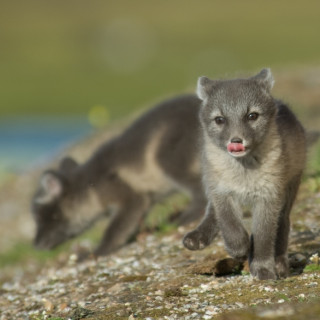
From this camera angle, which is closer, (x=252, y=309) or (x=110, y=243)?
(x=252, y=309)

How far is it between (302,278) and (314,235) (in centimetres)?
113

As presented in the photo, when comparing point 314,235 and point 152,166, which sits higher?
point 152,166

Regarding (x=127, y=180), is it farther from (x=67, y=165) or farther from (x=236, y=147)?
(x=236, y=147)

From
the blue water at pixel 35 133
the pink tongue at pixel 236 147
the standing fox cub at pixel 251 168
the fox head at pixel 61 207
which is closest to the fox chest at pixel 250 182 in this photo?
the standing fox cub at pixel 251 168

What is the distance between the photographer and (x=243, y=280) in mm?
5703

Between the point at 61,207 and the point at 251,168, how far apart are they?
4.78 m

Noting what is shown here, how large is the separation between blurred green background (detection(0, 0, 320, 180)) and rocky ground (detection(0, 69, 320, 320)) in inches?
702

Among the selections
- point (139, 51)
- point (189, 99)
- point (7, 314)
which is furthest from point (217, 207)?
point (139, 51)

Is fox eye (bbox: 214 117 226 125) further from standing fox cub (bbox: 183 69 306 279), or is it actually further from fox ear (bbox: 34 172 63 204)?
fox ear (bbox: 34 172 63 204)

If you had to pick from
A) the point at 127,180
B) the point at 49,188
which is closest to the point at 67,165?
the point at 49,188

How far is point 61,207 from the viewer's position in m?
9.99

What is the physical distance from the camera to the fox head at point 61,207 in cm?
987

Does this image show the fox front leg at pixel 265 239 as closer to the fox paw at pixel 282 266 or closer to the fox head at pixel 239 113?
the fox paw at pixel 282 266

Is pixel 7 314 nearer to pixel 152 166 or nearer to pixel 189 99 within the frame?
pixel 152 166
